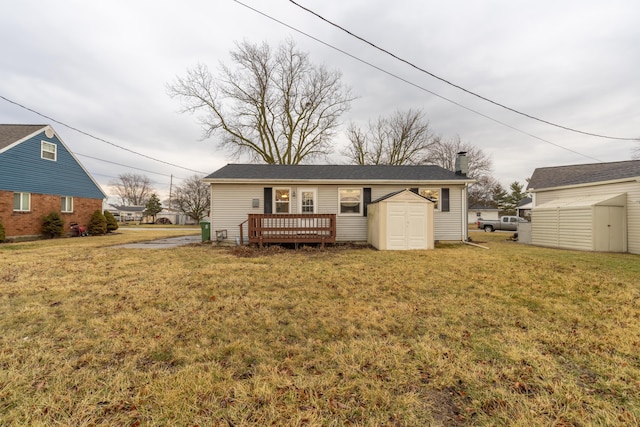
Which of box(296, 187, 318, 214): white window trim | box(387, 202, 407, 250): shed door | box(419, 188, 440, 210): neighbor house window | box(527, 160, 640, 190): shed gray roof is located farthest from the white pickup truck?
box(296, 187, 318, 214): white window trim

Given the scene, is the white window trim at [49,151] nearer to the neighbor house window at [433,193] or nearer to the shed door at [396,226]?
the shed door at [396,226]

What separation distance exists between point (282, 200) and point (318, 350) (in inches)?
368

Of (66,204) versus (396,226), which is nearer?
(396,226)

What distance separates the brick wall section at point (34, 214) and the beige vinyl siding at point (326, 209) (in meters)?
10.9

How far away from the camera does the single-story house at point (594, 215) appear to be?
9.83 m

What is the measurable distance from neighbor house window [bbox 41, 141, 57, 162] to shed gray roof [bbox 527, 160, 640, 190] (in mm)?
27962

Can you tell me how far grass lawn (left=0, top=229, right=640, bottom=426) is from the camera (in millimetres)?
1821

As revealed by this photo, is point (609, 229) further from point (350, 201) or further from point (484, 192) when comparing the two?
point (484, 192)

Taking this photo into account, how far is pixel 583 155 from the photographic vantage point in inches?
698

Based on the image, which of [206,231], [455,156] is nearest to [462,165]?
[206,231]

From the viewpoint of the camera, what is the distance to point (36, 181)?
13953 mm

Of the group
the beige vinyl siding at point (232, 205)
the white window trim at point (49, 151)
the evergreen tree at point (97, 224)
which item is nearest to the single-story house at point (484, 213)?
the beige vinyl siding at point (232, 205)

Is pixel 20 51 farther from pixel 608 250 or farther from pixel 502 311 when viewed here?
pixel 608 250

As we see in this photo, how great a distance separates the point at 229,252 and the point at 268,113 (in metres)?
16.9
